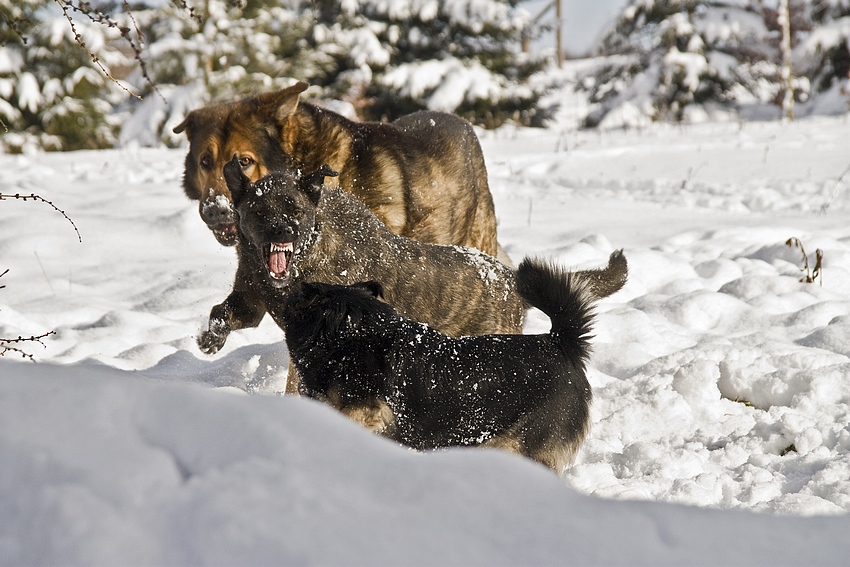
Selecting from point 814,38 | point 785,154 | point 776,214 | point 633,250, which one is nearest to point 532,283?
point 633,250

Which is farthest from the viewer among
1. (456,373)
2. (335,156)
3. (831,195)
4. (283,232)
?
(831,195)

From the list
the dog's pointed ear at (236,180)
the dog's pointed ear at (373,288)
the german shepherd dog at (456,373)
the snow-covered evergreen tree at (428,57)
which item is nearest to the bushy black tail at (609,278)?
the german shepherd dog at (456,373)

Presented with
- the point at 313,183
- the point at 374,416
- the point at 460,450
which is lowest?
the point at 374,416

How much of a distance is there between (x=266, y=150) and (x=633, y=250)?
3.45 m

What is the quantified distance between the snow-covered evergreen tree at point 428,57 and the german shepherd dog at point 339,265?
16.1 m

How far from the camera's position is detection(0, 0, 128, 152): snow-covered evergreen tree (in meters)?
19.0

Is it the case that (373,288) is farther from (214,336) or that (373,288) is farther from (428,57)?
(428,57)

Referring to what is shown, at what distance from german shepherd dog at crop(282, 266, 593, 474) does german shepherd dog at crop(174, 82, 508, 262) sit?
155 cm

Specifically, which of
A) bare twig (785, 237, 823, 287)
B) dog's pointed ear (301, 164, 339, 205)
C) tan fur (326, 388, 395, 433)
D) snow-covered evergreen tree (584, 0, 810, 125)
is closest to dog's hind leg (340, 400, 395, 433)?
tan fur (326, 388, 395, 433)

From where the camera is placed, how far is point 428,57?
20688mm

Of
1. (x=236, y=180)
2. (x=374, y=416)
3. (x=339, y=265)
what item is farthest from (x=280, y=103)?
(x=374, y=416)

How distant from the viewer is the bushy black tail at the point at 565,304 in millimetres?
3049

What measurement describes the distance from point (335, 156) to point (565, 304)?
2.39 m

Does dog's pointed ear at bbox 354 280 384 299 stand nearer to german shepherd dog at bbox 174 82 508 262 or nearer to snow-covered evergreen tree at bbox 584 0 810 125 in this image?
german shepherd dog at bbox 174 82 508 262
